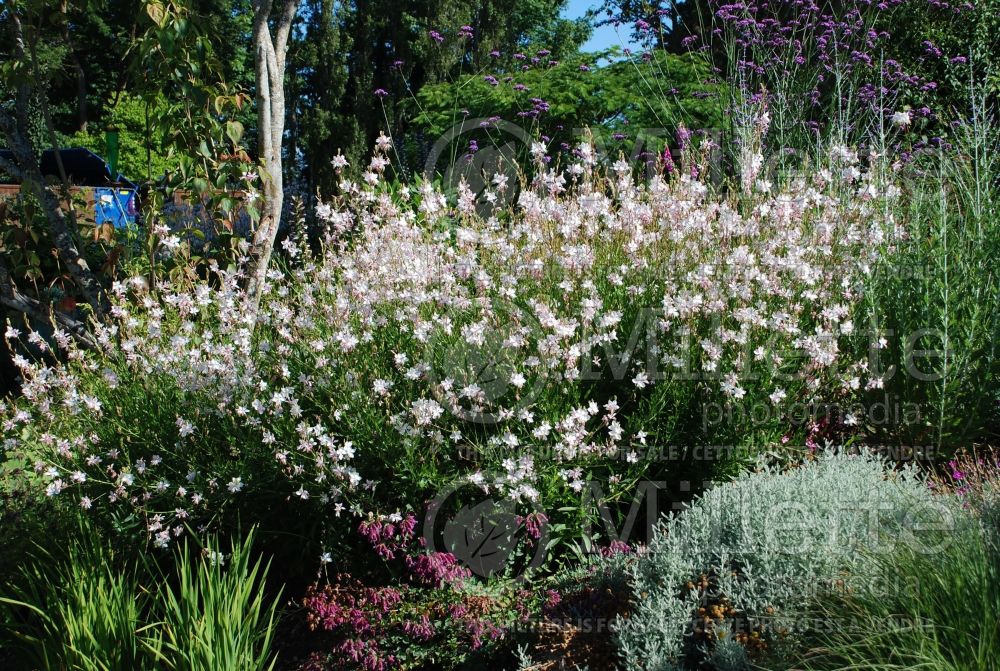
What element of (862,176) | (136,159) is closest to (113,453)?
(862,176)

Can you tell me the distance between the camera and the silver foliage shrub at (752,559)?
2381 mm

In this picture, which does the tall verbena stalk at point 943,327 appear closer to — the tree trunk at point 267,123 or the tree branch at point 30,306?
the tree trunk at point 267,123

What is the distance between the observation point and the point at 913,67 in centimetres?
1019

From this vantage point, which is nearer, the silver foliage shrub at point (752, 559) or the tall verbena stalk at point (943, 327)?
the silver foliage shrub at point (752, 559)

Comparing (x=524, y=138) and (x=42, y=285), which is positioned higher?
(x=524, y=138)

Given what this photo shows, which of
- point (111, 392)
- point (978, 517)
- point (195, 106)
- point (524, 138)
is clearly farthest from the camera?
point (524, 138)

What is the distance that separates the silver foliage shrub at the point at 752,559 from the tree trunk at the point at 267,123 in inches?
150

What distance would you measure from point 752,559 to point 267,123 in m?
4.80

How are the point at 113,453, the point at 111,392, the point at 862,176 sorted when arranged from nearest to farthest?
1. the point at 113,453
2. the point at 111,392
3. the point at 862,176

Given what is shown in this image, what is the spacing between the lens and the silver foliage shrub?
93.7 inches

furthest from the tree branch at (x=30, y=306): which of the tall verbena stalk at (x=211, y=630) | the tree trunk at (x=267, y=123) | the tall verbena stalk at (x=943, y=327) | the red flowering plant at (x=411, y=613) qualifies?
the tall verbena stalk at (x=943, y=327)

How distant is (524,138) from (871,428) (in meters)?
6.60

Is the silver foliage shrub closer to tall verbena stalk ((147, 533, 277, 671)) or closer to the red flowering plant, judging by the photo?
the red flowering plant

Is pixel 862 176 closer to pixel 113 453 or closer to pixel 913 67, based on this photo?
pixel 113 453
